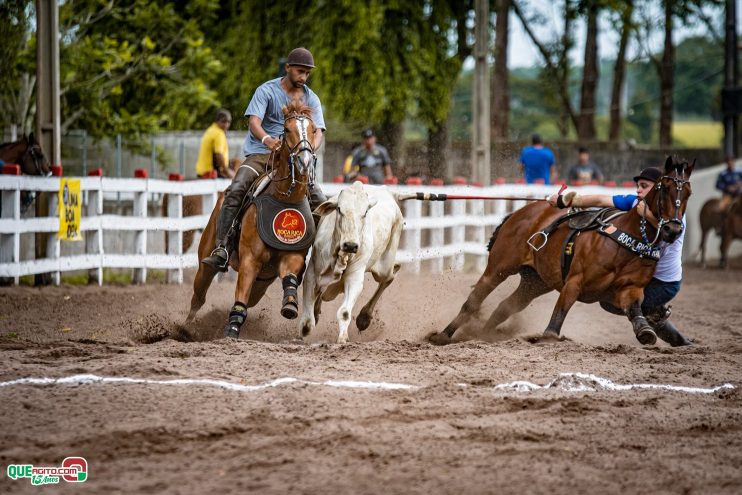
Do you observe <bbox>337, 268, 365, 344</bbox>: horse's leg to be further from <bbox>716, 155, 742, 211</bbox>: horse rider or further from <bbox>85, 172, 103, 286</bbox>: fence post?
<bbox>716, 155, 742, 211</bbox>: horse rider

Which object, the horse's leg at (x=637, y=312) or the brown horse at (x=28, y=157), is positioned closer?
the horse's leg at (x=637, y=312)

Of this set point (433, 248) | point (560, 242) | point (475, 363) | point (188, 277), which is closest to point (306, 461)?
point (475, 363)

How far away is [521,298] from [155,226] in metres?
6.22

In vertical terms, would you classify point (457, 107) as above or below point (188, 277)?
above

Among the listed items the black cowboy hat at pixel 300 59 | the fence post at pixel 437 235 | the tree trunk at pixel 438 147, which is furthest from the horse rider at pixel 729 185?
the black cowboy hat at pixel 300 59

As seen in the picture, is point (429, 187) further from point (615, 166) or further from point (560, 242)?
point (615, 166)

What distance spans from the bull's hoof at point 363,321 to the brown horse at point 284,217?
1009 millimetres

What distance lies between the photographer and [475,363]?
7.97 metres

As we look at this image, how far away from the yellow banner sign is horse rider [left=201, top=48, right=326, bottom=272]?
490cm

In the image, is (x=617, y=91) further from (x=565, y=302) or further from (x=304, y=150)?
(x=304, y=150)

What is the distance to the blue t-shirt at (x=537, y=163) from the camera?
21.0 m

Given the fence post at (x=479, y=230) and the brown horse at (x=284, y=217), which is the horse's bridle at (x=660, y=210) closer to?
the brown horse at (x=284, y=217)

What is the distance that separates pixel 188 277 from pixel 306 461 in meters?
10.6

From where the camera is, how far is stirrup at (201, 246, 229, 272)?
9.14 m
